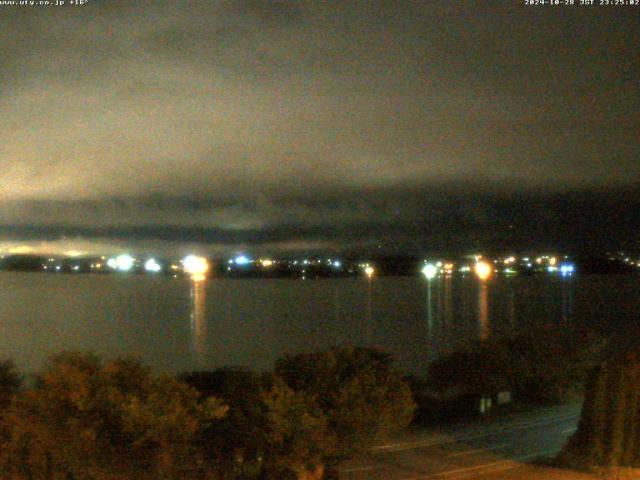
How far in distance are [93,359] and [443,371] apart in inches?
763

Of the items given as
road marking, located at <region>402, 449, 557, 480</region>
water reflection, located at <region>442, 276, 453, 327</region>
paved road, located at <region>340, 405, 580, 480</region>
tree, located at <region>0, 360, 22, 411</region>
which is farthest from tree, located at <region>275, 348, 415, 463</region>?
water reflection, located at <region>442, 276, 453, 327</region>

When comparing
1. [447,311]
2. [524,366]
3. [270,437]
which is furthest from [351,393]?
[447,311]

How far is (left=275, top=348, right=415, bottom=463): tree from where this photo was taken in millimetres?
11516

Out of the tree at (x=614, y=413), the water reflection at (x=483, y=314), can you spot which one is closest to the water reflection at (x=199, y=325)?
the water reflection at (x=483, y=314)

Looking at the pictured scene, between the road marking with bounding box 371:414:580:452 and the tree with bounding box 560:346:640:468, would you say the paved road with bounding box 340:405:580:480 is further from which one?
the tree with bounding box 560:346:640:468

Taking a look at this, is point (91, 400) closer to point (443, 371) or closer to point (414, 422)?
point (414, 422)

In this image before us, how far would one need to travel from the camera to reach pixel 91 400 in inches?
372

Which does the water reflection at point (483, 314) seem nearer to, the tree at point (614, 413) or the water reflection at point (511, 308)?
the water reflection at point (511, 308)

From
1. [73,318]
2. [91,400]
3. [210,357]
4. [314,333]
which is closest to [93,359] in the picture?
[91,400]

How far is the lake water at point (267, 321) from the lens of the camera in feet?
192

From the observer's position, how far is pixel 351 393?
38.0ft

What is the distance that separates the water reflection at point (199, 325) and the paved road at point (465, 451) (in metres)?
33.1

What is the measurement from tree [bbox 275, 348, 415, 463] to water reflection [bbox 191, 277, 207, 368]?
39.1 metres

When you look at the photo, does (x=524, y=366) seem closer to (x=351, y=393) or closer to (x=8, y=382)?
(x=351, y=393)
